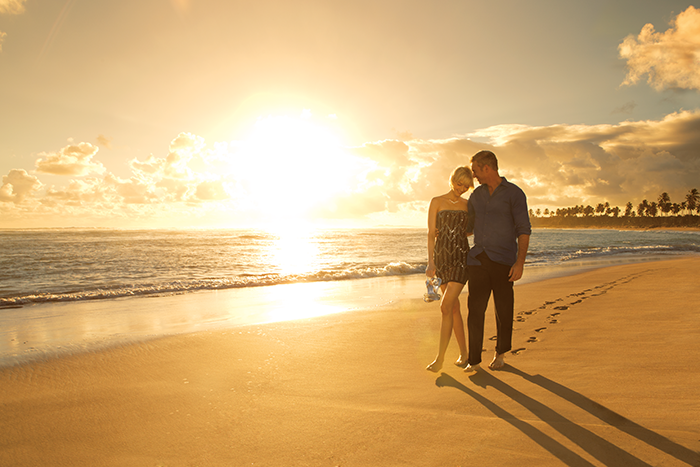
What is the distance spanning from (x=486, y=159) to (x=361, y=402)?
8.77 ft

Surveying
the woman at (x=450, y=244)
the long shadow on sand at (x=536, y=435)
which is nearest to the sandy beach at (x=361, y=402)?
the long shadow on sand at (x=536, y=435)

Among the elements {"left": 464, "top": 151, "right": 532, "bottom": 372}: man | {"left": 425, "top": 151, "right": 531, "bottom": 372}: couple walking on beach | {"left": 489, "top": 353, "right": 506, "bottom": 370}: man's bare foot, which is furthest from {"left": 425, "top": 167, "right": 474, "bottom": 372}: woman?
{"left": 489, "top": 353, "right": 506, "bottom": 370}: man's bare foot

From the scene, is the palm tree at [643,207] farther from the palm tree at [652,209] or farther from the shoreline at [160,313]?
the shoreline at [160,313]

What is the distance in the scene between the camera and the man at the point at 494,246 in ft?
12.4

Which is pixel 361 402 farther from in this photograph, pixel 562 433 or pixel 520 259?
pixel 520 259

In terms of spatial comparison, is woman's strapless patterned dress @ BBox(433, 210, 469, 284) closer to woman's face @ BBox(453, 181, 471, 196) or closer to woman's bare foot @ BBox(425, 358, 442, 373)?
woman's face @ BBox(453, 181, 471, 196)

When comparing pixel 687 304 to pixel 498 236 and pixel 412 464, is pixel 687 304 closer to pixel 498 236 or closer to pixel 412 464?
pixel 498 236

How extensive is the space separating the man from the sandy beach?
0.47 meters

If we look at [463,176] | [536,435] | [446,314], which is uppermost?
[463,176]

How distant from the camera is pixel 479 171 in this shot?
3.87m

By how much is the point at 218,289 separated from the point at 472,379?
32.0ft

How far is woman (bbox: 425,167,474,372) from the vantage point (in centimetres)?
397

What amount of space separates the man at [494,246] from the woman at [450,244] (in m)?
0.10

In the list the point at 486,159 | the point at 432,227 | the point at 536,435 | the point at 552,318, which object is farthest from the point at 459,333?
the point at 552,318
